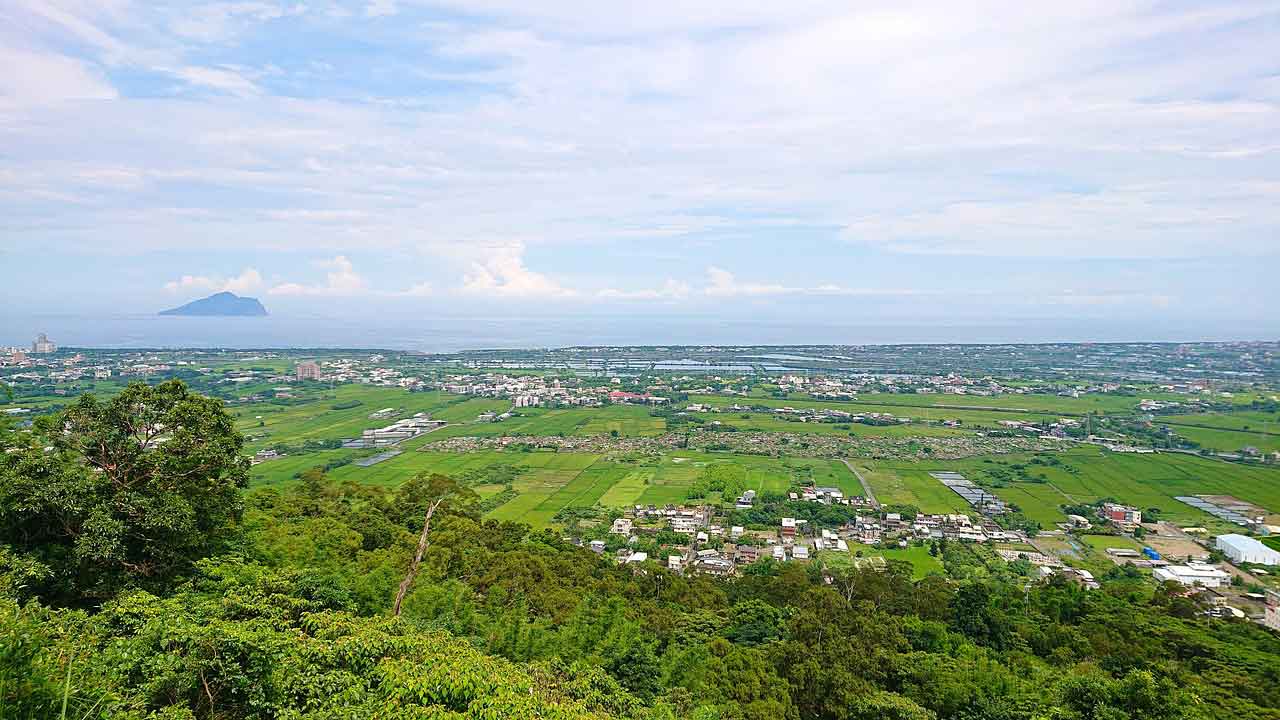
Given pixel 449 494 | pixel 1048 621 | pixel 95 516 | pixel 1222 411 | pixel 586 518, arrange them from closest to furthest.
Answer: pixel 95 516
pixel 1048 621
pixel 449 494
pixel 586 518
pixel 1222 411

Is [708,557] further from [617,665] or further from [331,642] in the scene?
[331,642]

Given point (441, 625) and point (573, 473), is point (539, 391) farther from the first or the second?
point (441, 625)

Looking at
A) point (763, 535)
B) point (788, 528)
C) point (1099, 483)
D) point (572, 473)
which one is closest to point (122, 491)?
point (763, 535)

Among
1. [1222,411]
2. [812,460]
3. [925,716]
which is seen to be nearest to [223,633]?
[925,716]

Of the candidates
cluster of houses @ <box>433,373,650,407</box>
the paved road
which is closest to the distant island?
cluster of houses @ <box>433,373,650,407</box>

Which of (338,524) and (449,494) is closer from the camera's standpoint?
(338,524)

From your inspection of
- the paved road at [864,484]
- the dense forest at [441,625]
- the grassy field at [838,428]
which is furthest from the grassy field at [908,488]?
the dense forest at [441,625]

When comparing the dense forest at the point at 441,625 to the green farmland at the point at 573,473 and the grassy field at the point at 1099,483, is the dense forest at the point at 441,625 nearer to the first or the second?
the green farmland at the point at 573,473
